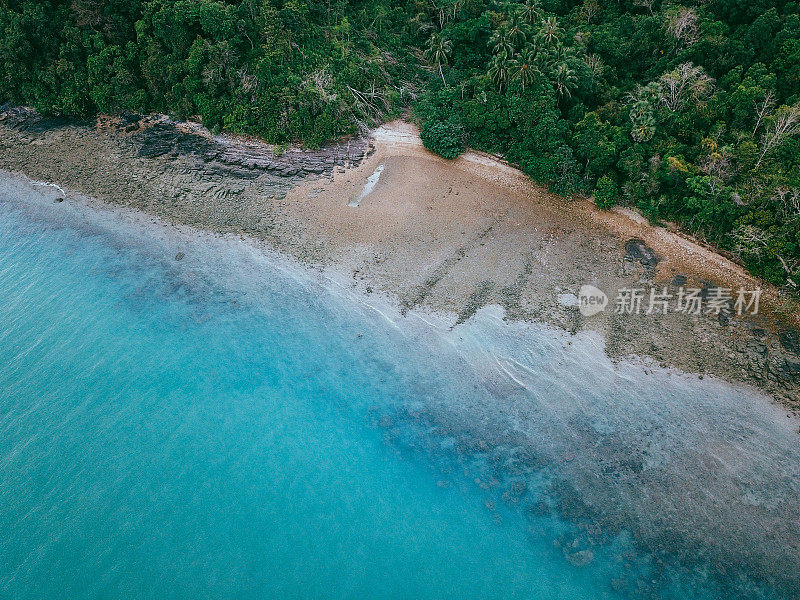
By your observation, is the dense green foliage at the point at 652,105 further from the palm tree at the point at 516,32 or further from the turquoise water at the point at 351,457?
the turquoise water at the point at 351,457

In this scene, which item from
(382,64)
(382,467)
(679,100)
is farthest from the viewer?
(382,64)

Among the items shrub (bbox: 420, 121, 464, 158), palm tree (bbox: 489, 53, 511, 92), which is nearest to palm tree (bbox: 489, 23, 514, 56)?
palm tree (bbox: 489, 53, 511, 92)

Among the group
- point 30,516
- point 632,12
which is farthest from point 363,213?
point 632,12

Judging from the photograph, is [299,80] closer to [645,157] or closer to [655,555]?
[645,157]

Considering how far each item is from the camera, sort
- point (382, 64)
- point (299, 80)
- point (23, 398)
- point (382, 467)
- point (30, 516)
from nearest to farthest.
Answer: point (30, 516), point (382, 467), point (23, 398), point (299, 80), point (382, 64)

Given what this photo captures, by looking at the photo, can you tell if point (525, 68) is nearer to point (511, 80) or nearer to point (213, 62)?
point (511, 80)

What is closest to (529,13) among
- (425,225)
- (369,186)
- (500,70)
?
(500,70)

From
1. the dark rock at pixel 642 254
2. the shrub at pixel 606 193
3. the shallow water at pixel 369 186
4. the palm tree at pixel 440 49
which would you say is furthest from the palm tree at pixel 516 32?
the dark rock at pixel 642 254
